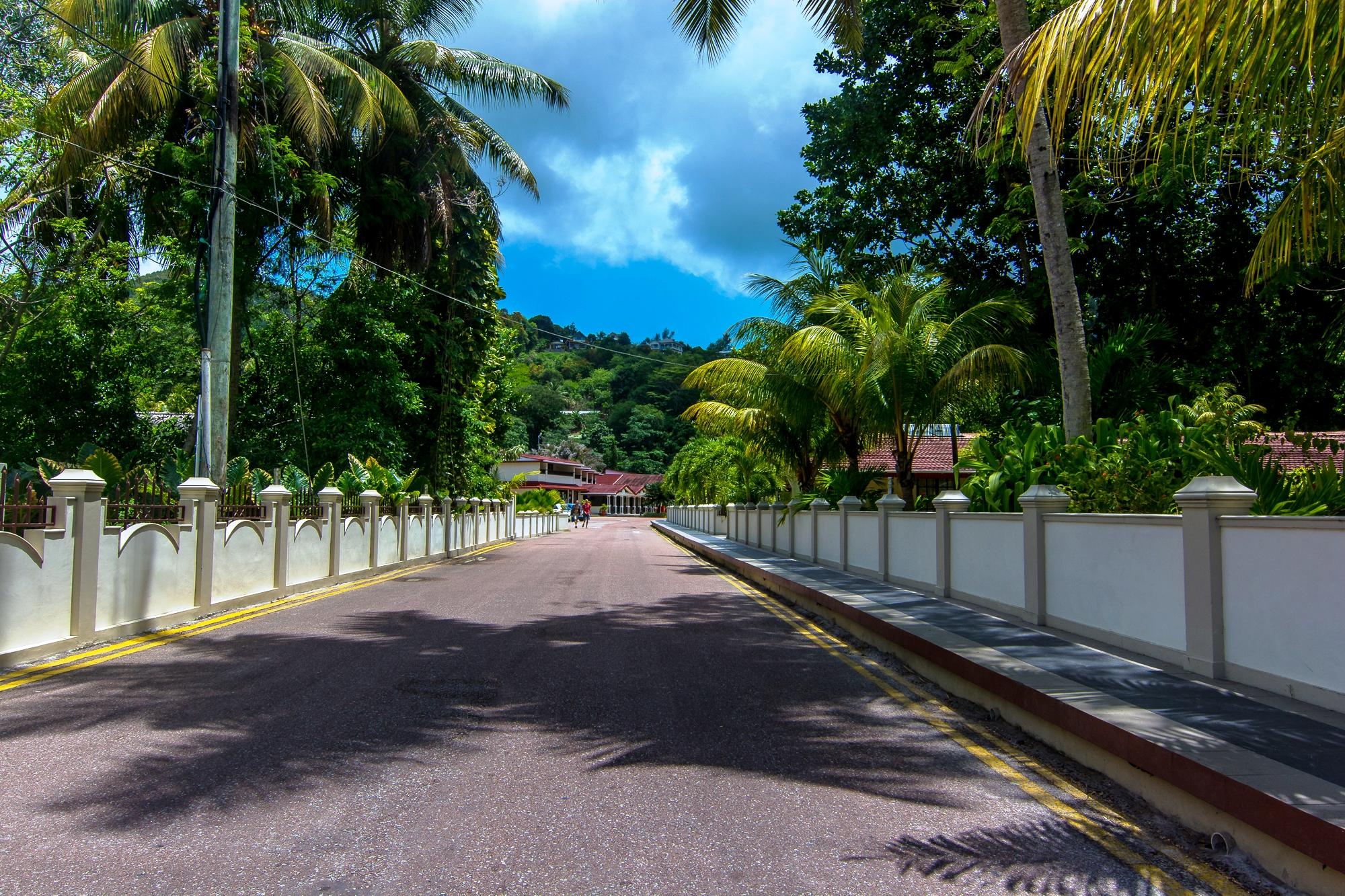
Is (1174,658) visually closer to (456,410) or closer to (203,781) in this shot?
(203,781)

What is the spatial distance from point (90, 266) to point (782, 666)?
22542mm

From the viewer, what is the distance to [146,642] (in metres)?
8.95

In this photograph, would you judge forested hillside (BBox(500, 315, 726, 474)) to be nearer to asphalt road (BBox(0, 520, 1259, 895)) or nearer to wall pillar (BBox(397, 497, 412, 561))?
wall pillar (BBox(397, 497, 412, 561))

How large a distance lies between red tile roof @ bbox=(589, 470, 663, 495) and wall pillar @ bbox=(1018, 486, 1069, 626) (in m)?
96.9

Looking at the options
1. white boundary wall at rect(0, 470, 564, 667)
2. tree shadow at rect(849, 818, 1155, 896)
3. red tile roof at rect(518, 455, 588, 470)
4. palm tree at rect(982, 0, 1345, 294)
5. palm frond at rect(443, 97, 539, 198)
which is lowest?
tree shadow at rect(849, 818, 1155, 896)

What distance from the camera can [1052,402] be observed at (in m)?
17.3

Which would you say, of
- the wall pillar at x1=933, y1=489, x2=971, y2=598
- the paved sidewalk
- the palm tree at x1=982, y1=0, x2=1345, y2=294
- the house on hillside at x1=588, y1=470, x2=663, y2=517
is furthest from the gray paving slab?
the house on hillside at x1=588, y1=470, x2=663, y2=517

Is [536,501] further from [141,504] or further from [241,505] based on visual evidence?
[141,504]

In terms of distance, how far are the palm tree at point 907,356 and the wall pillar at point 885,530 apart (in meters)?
1.78

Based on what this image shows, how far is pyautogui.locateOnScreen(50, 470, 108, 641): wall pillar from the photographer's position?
27.1 ft

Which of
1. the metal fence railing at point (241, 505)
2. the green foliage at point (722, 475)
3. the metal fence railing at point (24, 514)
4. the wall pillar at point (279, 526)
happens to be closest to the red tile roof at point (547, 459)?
the green foliage at point (722, 475)

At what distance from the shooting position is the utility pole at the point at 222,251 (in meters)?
14.5

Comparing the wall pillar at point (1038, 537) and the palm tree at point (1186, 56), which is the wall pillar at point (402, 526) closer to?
the wall pillar at point (1038, 537)

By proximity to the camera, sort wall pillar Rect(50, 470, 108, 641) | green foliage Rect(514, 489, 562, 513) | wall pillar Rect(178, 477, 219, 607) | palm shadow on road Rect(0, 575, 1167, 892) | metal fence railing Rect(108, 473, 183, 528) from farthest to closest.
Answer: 1. green foliage Rect(514, 489, 562, 513)
2. wall pillar Rect(178, 477, 219, 607)
3. metal fence railing Rect(108, 473, 183, 528)
4. wall pillar Rect(50, 470, 108, 641)
5. palm shadow on road Rect(0, 575, 1167, 892)
